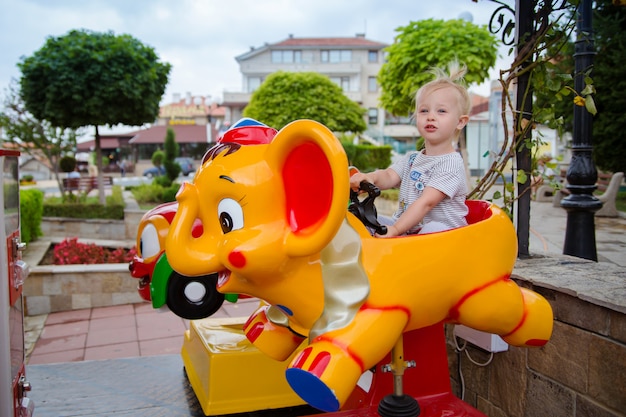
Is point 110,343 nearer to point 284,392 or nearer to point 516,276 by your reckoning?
point 284,392

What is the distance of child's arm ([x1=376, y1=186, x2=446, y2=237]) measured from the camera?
1.88 metres

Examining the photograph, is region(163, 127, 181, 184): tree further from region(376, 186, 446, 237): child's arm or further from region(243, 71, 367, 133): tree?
region(376, 186, 446, 237): child's arm

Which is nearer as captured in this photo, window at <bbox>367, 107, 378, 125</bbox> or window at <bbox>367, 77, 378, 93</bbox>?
window at <bbox>367, 107, 378, 125</bbox>

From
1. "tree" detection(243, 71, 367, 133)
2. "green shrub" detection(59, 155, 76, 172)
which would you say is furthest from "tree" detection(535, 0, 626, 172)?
"green shrub" detection(59, 155, 76, 172)

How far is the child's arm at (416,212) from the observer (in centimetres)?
188

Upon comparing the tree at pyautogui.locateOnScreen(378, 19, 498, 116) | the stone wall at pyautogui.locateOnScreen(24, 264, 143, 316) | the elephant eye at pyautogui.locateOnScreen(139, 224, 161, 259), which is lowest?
the stone wall at pyautogui.locateOnScreen(24, 264, 143, 316)

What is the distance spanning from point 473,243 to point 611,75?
10.7 metres

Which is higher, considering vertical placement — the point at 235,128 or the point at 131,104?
the point at 131,104

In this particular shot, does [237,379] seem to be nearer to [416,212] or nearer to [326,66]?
[416,212]

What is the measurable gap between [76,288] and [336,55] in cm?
4434

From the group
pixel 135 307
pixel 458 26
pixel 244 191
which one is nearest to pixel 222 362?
pixel 244 191

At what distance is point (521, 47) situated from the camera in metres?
2.90

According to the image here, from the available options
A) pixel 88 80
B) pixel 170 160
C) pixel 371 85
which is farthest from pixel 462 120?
pixel 371 85

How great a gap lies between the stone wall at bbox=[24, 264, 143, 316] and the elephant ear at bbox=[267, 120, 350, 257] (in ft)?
16.1
